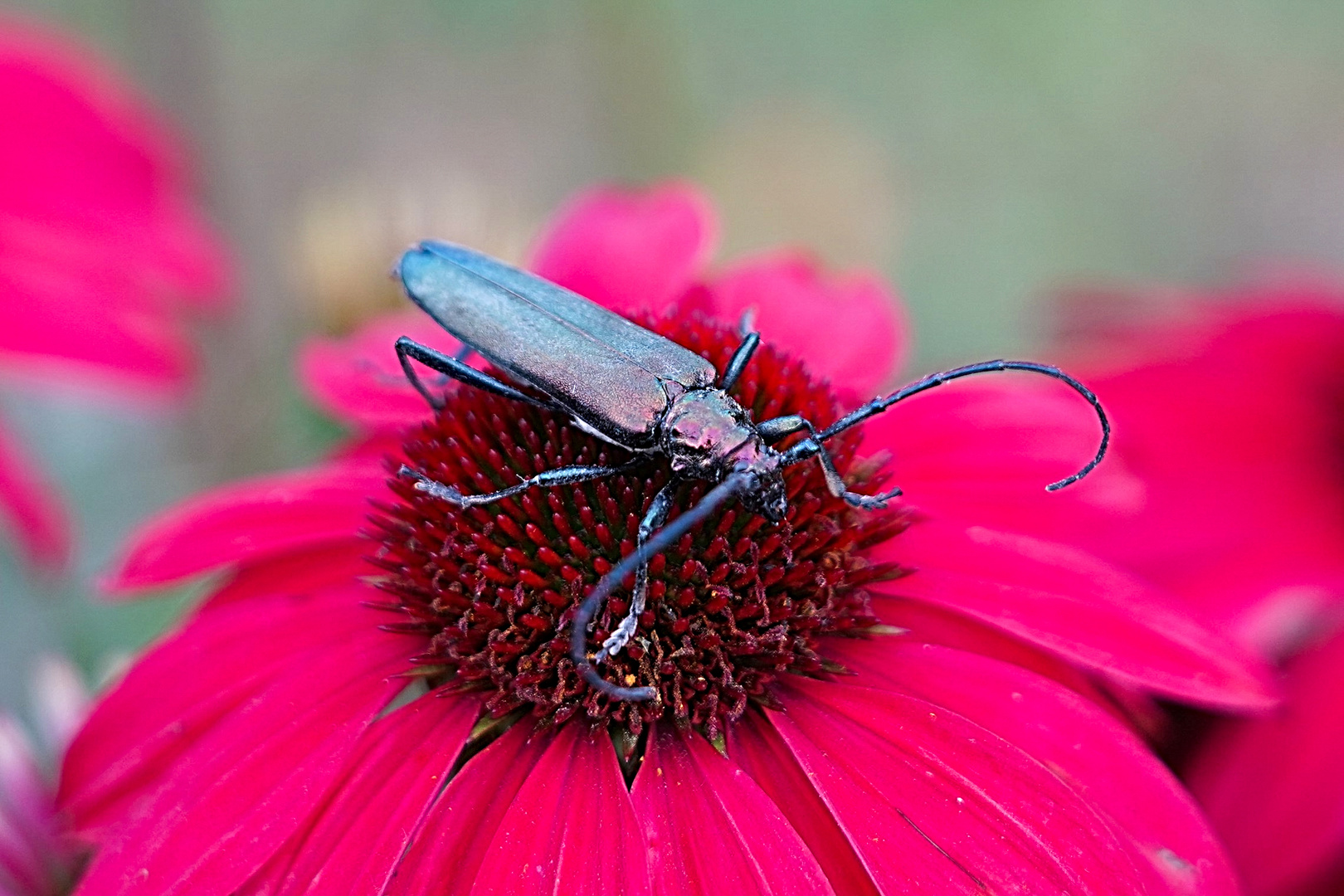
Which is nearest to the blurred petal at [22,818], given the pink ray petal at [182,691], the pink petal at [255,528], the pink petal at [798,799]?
the pink ray petal at [182,691]

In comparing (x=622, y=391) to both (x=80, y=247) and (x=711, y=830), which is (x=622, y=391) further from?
(x=80, y=247)

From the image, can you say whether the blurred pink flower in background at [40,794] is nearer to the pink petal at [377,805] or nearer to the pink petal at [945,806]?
the pink petal at [377,805]

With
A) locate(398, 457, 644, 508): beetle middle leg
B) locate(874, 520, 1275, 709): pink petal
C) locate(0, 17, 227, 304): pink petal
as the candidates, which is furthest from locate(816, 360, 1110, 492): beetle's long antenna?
locate(0, 17, 227, 304): pink petal

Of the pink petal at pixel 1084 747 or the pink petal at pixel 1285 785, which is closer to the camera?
the pink petal at pixel 1084 747

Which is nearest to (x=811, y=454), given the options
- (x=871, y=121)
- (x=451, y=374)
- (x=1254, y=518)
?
(x=451, y=374)

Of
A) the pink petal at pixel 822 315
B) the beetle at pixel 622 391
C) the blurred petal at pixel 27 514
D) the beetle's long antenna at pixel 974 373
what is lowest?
the blurred petal at pixel 27 514

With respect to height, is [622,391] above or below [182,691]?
above
